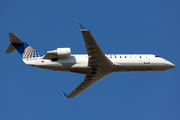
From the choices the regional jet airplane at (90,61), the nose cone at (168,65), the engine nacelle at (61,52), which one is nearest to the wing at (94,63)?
the regional jet airplane at (90,61)

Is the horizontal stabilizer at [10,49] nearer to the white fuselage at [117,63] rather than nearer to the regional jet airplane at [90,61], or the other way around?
the regional jet airplane at [90,61]

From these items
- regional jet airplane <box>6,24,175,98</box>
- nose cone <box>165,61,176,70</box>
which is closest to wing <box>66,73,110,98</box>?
regional jet airplane <box>6,24,175,98</box>

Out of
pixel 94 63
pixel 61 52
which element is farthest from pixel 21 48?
pixel 94 63

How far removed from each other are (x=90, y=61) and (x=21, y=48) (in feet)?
30.9

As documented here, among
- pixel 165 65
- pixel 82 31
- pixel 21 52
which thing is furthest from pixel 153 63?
pixel 21 52

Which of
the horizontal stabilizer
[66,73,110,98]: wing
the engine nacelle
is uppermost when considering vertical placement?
the horizontal stabilizer

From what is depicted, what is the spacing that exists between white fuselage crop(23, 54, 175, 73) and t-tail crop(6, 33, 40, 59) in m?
0.82

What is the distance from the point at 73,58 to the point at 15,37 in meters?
7.77

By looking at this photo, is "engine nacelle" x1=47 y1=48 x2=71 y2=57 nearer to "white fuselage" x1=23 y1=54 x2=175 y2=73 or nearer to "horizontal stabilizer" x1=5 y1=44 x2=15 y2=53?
"white fuselage" x1=23 y1=54 x2=175 y2=73

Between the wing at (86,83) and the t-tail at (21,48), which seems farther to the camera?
the wing at (86,83)

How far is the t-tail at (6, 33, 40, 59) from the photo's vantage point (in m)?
31.6

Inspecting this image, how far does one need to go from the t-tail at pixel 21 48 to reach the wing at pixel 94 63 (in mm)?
6977

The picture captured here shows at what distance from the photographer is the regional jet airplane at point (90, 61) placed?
A: 29.7 meters

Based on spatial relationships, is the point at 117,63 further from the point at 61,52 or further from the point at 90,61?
the point at 61,52
